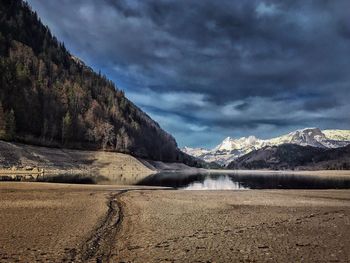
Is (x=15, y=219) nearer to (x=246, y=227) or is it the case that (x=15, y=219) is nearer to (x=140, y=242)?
(x=140, y=242)

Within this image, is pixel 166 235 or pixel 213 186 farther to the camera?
pixel 213 186

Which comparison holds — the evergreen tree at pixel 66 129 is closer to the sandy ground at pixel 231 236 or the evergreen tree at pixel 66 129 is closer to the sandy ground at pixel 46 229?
the sandy ground at pixel 46 229

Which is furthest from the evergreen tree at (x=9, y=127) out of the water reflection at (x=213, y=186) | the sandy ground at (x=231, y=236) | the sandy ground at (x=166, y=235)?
the sandy ground at (x=231, y=236)

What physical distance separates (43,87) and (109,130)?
41.8 m

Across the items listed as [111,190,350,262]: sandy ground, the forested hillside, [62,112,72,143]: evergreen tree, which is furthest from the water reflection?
[62,112,72,143]: evergreen tree

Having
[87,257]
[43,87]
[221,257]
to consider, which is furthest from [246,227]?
[43,87]

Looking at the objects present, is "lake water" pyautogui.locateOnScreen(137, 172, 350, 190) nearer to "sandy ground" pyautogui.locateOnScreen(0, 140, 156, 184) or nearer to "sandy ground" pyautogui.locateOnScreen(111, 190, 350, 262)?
"sandy ground" pyautogui.locateOnScreen(0, 140, 156, 184)

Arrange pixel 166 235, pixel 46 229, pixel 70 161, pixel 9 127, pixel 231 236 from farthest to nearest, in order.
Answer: pixel 70 161 → pixel 9 127 → pixel 46 229 → pixel 166 235 → pixel 231 236

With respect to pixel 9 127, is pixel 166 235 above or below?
below

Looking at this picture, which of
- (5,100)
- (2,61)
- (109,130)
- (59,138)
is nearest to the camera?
(5,100)

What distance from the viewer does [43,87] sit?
167500mm

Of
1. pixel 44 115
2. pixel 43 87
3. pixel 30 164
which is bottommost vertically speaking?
pixel 30 164

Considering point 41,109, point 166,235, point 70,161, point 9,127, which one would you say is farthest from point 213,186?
point 41,109

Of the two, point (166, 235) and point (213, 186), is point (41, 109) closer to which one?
point (213, 186)
